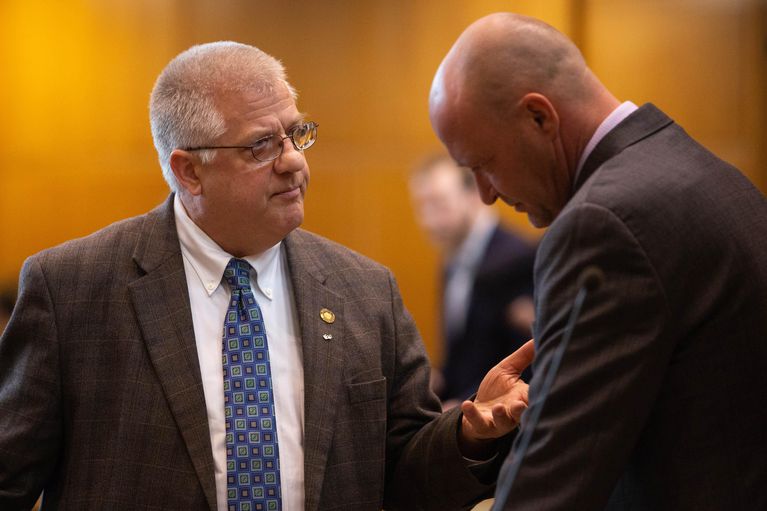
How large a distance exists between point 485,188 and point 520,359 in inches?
15.7

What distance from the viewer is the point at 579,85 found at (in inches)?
73.2

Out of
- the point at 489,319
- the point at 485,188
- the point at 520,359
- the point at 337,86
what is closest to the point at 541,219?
the point at 485,188

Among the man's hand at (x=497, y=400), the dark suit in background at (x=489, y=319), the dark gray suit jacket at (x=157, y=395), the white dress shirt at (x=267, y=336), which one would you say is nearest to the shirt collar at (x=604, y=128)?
the man's hand at (x=497, y=400)

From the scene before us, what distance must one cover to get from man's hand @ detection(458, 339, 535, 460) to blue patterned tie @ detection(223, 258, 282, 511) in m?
0.42

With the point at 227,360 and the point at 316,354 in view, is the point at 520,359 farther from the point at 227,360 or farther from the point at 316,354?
the point at 227,360

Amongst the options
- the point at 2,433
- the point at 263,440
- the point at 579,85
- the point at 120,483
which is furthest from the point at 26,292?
the point at 579,85

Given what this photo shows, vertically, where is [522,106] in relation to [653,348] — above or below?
above

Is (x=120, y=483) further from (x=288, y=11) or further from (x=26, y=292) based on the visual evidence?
(x=288, y=11)

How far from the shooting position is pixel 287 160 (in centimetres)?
239

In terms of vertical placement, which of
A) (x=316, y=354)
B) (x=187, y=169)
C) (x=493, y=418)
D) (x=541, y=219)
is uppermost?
(x=187, y=169)

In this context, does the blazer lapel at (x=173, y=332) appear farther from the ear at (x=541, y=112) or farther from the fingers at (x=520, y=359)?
the ear at (x=541, y=112)

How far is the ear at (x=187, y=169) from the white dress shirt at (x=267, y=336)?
0.06m

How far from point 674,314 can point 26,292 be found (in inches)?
53.3

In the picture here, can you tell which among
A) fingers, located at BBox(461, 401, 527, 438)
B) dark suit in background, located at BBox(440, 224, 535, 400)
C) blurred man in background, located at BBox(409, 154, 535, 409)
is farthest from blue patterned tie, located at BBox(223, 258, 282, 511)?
dark suit in background, located at BBox(440, 224, 535, 400)
